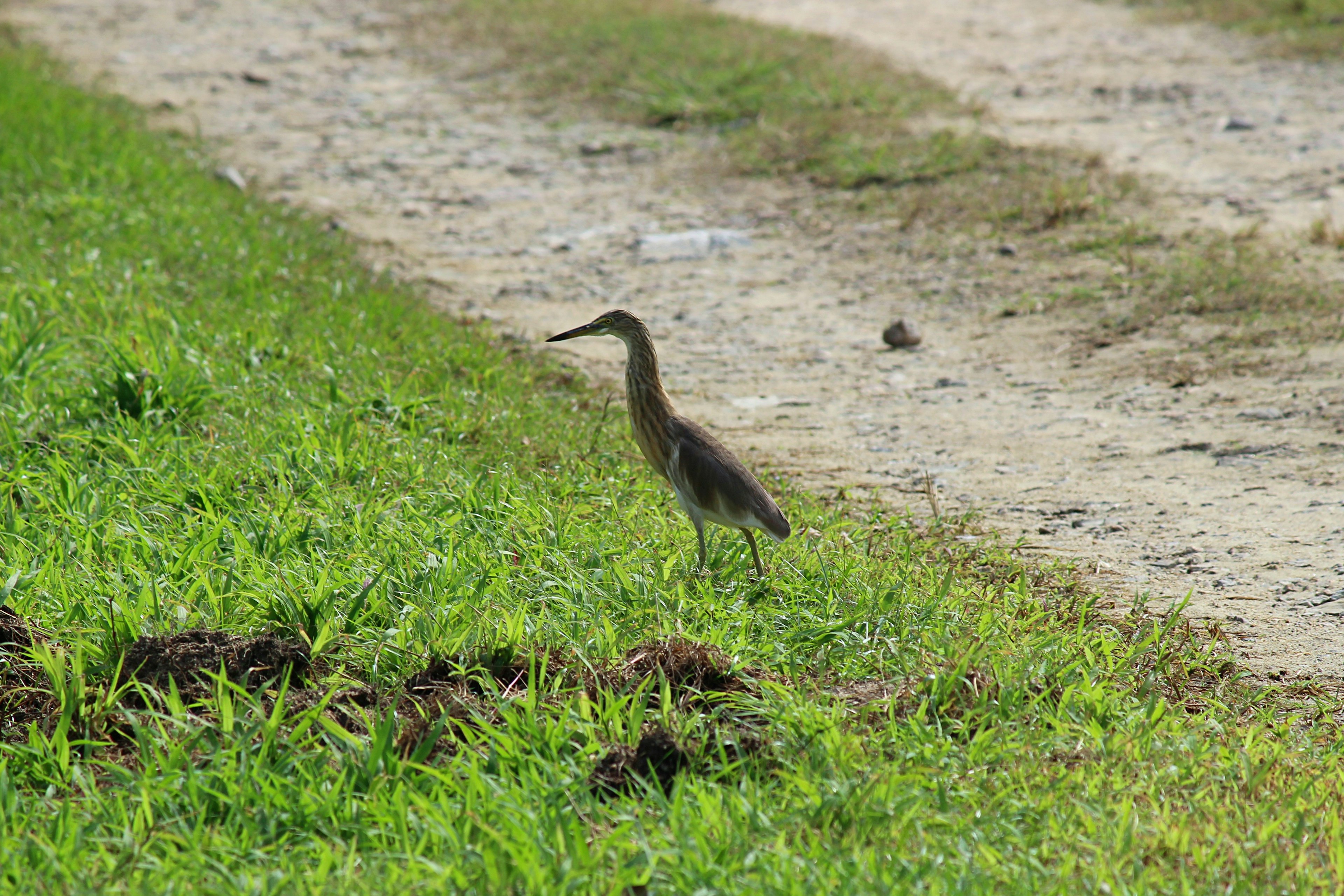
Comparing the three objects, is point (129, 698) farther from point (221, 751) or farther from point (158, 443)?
point (158, 443)

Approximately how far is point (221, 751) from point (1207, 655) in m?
2.90

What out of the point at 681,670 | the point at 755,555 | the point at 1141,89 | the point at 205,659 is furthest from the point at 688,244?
the point at 205,659

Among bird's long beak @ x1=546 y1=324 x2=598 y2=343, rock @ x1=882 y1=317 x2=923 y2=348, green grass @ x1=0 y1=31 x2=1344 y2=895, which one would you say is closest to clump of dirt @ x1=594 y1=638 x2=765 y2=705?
green grass @ x1=0 y1=31 x2=1344 y2=895

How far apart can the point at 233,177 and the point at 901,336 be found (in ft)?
17.9

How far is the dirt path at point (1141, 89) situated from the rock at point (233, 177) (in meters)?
5.97

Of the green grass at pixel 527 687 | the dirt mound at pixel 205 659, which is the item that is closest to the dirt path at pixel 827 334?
the green grass at pixel 527 687

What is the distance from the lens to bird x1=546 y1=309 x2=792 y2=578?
408 centimetres

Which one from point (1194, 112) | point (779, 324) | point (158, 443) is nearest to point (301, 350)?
point (158, 443)

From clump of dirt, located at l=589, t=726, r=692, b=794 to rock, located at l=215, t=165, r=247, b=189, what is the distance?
741 centimetres

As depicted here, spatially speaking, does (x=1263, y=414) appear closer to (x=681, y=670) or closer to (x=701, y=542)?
(x=701, y=542)

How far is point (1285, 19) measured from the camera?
12.0m

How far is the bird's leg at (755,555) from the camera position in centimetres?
425

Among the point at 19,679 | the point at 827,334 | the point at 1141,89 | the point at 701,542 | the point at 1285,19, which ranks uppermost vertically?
the point at 1285,19

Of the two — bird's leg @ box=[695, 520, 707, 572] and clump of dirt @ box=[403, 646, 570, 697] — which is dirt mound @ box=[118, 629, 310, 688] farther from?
bird's leg @ box=[695, 520, 707, 572]
